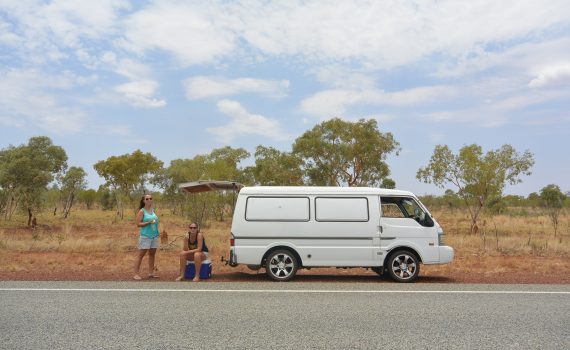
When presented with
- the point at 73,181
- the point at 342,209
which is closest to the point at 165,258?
the point at 342,209

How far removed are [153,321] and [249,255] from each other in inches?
175

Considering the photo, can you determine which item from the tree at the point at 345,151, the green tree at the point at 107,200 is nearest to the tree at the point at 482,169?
the tree at the point at 345,151

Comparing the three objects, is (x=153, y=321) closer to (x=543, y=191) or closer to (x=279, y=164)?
(x=279, y=164)

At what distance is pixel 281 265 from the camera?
452 inches

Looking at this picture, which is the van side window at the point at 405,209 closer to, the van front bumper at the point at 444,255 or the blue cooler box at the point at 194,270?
the van front bumper at the point at 444,255

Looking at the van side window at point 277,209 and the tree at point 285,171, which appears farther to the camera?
the tree at point 285,171

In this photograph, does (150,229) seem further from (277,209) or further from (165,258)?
(165,258)

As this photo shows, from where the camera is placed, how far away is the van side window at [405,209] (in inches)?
461

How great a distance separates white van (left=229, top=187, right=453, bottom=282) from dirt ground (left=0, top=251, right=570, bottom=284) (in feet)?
1.63

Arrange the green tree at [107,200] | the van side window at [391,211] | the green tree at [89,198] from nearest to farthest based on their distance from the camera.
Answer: the van side window at [391,211], the green tree at [107,200], the green tree at [89,198]

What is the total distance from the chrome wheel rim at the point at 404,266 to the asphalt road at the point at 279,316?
37.5 inches

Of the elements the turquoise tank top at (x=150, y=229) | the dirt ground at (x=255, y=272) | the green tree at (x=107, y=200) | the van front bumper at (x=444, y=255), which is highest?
the green tree at (x=107, y=200)

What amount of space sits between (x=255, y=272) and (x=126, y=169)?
105 feet

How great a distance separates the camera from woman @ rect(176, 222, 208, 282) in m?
11.4
